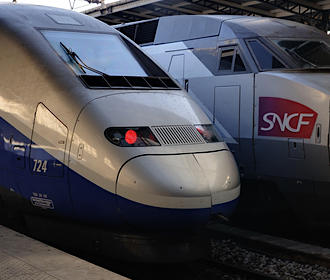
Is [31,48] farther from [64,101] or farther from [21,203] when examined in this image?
[21,203]

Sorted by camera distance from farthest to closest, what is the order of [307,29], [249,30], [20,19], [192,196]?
[307,29], [249,30], [20,19], [192,196]

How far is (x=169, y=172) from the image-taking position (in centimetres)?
436

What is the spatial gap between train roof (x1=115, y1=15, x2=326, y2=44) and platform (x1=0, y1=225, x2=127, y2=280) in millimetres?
4511

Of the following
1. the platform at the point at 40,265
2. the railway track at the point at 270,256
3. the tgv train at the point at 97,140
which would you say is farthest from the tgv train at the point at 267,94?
the platform at the point at 40,265

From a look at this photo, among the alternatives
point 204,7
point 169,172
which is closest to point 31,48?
point 169,172

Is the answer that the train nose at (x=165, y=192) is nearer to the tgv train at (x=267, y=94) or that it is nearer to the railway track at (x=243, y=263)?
the railway track at (x=243, y=263)

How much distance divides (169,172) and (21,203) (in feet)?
5.23

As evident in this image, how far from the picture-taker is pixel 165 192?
4.29m

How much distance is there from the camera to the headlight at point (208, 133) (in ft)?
16.5

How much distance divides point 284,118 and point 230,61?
1.35 m

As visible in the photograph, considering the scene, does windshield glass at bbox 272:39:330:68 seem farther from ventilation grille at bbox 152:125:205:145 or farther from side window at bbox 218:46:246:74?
ventilation grille at bbox 152:125:205:145

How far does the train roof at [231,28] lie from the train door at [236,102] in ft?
0.99

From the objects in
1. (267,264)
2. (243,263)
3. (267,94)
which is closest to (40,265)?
(243,263)

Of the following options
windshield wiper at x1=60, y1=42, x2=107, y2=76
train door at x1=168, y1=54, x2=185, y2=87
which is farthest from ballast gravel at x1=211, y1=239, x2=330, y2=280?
train door at x1=168, y1=54, x2=185, y2=87
